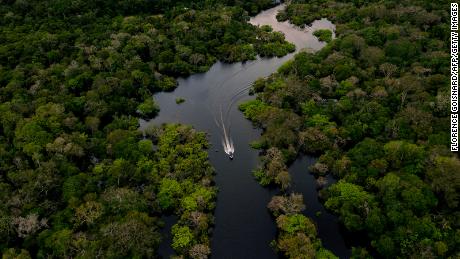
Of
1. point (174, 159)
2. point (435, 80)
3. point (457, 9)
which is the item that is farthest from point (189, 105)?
point (457, 9)

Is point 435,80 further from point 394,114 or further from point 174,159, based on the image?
point 174,159

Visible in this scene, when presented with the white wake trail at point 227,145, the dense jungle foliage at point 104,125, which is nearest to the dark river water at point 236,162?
the white wake trail at point 227,145

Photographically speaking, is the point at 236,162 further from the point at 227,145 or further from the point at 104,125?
the point at 104,125

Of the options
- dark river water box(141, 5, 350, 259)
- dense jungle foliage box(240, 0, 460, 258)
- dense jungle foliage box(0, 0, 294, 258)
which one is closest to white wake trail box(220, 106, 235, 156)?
dark river water box(141, 5, 350, 259)

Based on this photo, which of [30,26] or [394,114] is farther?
[30,26]

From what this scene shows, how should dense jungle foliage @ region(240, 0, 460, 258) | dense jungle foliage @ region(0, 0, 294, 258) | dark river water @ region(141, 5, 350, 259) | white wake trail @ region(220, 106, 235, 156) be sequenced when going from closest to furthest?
dense jungle foliage @ region(240, 0, 460, 258)
dense jungle foliage @ region(0, 0, 294, 258)
dark river water @ region(141, 5, 350, 259)
white wake trail @ region(220, 106, 235, 156)

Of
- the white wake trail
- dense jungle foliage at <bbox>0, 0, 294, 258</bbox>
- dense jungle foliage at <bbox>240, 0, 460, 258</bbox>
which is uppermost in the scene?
dense jungle foliage at <bbox>0, 0, 294, 258</bbox>

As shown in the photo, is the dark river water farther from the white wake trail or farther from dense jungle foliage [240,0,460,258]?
dense jungle foliage [240,0,460,258]
